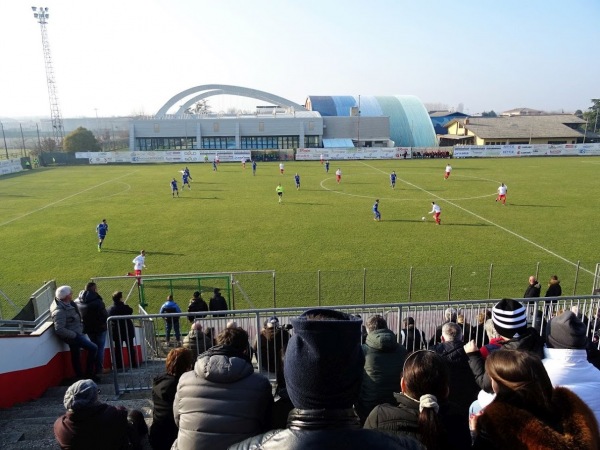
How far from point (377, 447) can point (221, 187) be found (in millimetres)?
36242

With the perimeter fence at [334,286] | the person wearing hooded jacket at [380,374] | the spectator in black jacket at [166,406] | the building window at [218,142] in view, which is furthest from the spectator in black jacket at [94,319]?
the building window at [218,142]

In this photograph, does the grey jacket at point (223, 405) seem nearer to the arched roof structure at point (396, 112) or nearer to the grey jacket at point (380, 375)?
the grey jacket at point (380, 375)

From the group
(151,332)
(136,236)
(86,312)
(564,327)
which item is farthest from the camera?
(136,236)

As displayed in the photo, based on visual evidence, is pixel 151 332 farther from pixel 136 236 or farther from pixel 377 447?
pixel 136 236

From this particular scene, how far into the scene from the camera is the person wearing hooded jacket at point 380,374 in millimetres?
3660

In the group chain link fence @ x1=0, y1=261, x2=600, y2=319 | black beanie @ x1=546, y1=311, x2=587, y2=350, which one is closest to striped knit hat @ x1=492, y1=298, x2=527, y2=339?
black beanie @ x1=546, y1=311, x2=587, y2=350

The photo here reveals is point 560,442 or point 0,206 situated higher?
point 560,442

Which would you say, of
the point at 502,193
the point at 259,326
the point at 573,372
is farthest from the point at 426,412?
the point at 502,193

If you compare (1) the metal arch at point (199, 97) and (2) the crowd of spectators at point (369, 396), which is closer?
(2) the crowd of spectators at point (369, 396)

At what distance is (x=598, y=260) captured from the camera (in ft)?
55.4

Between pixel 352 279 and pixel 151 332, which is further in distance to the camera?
pixel 352 279

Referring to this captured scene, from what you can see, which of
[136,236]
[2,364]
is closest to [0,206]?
[136,236]

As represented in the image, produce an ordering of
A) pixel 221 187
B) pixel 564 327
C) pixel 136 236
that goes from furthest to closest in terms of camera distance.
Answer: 1. pixel 221 187
2. pixel 136 236
3. pixel 564 327

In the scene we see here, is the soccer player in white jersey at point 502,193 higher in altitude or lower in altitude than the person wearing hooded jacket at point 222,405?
lower
